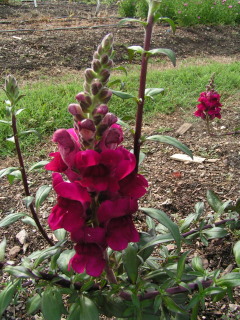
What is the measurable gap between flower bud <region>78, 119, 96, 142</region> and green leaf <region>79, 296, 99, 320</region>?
0.65 meters

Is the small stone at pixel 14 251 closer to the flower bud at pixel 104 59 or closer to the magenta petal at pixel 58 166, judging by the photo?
the magenta petal at pixel 58 166

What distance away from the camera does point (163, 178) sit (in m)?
2.79

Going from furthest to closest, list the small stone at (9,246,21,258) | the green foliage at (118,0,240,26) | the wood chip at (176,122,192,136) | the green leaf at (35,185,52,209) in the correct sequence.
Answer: the green foliage at (118,0,240,26), the wood chip at (176,122,192,136), the small stone at (9,246,21,258), the green leaf at (35,185,52,209)

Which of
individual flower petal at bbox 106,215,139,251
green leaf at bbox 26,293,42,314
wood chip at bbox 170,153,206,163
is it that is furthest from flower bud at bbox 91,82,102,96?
wood chip at bbox 170,153,206,163

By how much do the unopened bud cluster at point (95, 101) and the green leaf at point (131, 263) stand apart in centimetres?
50

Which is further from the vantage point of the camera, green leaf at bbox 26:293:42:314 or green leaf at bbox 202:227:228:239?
green leaf at bbox 202:227:228:239

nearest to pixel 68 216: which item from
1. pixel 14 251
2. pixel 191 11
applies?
pixel 14 251

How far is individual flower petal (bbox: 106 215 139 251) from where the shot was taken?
1.13 meters

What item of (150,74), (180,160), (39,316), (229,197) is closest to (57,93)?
(150,74)

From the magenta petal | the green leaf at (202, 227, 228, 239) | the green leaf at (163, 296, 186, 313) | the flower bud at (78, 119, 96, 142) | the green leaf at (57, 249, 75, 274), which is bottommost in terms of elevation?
the green leaf at (163, 296, 186, 313)

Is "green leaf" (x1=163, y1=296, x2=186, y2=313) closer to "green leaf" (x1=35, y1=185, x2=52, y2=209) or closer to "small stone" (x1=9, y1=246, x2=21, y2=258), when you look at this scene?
"green leaf" (x1=35, y1=185, x2=52, y2=209)

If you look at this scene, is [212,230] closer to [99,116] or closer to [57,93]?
[99,116]

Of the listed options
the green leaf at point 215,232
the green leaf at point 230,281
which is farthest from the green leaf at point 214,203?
the green leaf at point 230,281

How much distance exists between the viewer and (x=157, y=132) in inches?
140
